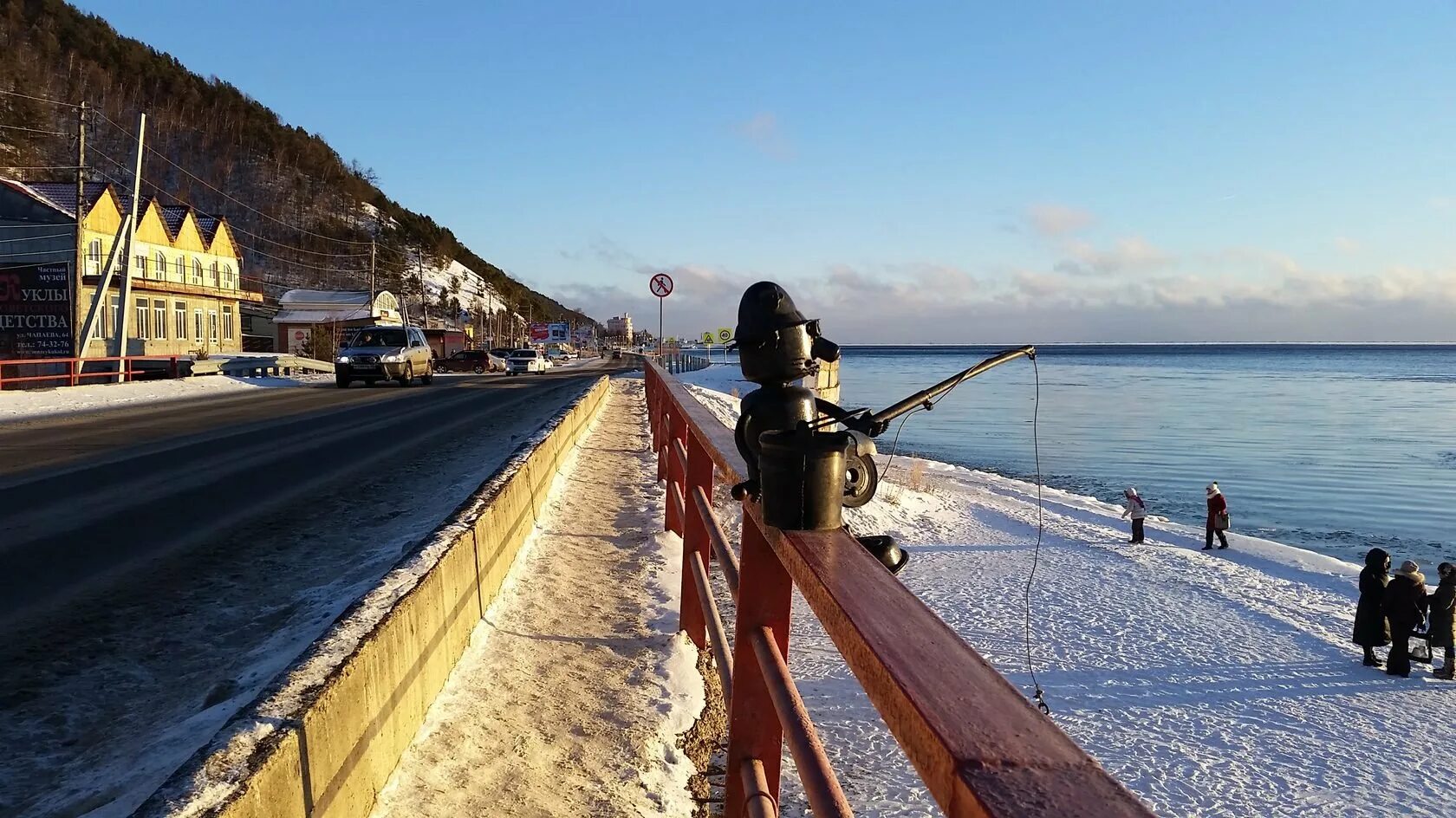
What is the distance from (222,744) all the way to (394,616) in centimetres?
93

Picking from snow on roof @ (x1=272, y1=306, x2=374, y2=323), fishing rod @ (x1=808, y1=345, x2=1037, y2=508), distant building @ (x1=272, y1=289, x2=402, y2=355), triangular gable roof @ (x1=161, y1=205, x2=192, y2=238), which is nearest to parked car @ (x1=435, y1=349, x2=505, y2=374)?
distant building @ (x1=272, y1=289, x2=402, y2=355)

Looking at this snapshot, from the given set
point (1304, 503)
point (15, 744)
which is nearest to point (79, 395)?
point (15, 744)

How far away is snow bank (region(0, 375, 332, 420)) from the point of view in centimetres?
1762

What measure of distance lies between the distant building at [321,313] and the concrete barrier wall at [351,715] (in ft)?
209

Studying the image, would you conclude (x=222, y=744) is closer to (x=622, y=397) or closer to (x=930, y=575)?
(x=930, y=575)

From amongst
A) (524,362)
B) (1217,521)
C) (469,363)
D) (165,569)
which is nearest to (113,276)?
(469,363)

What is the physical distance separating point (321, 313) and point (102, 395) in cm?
5176

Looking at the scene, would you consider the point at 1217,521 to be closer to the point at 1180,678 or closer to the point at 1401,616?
the point at 1401,616

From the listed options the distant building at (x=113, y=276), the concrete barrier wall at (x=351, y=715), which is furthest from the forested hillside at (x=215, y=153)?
the concrete barrier wall at (x=351, y=715)

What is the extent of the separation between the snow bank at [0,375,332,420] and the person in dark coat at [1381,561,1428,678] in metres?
20.5

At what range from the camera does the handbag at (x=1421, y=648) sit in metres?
10.6

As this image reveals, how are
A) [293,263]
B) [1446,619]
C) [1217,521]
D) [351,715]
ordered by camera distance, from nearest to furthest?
[351,715]
[1446,619]
[1217,521]
[293,263]

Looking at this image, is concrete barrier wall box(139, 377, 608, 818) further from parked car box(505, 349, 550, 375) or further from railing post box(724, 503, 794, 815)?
parked car box(505, 349, 550, 375)

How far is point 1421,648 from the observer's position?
1099cm
